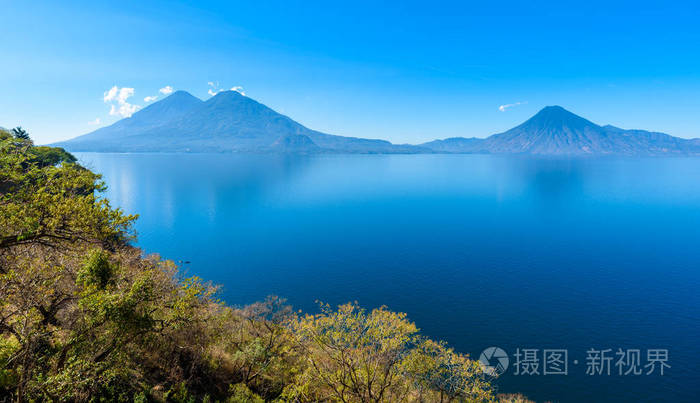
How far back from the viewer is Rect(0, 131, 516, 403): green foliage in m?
14.7

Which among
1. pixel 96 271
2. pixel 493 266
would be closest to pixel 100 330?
pixel 96 271

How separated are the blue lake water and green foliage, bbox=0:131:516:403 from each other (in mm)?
27479

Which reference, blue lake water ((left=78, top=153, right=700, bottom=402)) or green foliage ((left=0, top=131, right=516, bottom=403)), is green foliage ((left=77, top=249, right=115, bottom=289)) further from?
blue lake water ((left=78, top=153, right=700, bottom=402))

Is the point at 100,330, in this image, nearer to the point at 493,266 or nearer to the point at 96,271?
the point at 96,271

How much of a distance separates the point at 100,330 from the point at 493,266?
245ft

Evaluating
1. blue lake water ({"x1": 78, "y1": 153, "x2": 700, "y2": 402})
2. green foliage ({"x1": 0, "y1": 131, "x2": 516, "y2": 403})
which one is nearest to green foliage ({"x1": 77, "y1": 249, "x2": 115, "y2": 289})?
green foliage ({"x1": 0, "y1": 131, "x2": 516, "y2": 403})

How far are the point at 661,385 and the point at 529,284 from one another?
2522 centimetres

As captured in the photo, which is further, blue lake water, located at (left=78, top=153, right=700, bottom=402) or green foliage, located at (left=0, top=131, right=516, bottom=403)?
blue lake water, located at (left=78, top=153, right=700, bottom=402)

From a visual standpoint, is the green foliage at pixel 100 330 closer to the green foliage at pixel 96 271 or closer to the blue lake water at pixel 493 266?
the green foliage at pixel 96 271

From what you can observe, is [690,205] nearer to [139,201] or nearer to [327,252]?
[327,252]

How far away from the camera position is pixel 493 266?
232ft

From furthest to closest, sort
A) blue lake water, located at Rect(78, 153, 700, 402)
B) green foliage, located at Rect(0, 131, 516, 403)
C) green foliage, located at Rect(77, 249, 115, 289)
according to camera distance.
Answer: blue lake water, located at Rect(78, 153, 700, 402) < green foliage, located at Rect(77, 249, 115, 289) < green foliage, located at Rect(0, 131, 516, 403)

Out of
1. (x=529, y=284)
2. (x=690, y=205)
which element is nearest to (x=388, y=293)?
(x=529, y=284)

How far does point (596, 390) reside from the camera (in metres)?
38.2
